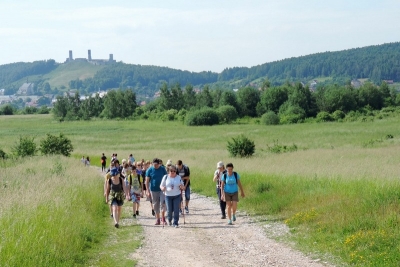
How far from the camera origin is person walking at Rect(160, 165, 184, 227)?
45.2 feet

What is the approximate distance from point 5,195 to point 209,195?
9.43m

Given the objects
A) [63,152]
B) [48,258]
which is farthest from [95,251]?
[63,152]

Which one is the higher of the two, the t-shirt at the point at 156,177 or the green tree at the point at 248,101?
the green tree at the point at 248,101

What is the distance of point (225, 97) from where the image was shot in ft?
362

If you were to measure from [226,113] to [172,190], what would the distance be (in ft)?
291

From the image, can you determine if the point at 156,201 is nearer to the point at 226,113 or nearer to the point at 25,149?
the point at 25,149

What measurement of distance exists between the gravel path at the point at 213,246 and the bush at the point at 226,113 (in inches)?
3409

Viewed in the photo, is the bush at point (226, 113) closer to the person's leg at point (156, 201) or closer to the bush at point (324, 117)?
the bush at point (324, 117)

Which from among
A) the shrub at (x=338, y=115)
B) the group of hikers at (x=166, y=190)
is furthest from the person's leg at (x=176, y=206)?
the shrub at (x=338, y=115)

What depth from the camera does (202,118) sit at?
9681 cm

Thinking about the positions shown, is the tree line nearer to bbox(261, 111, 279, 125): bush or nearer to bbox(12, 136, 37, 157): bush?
bbox(261, 111, 279, 125): bush

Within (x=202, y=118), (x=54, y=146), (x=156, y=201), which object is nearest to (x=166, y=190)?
(x=156, y=201)

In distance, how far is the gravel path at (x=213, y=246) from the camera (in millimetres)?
9898

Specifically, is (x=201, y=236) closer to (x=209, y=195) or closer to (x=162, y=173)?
(x=162, y=173)
